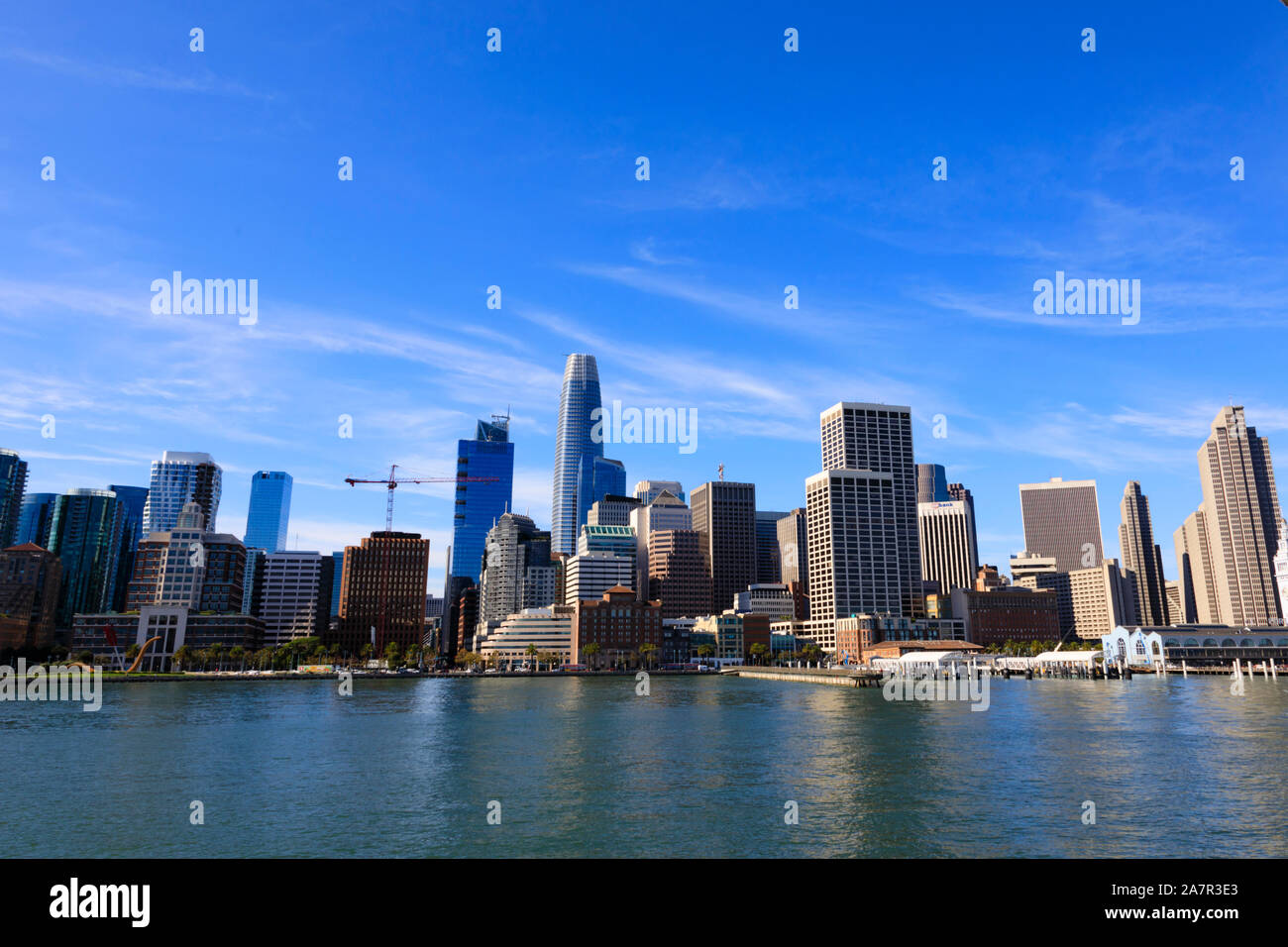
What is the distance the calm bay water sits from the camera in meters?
32.7

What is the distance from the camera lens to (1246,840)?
105 ft

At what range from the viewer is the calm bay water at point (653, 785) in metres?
32.7

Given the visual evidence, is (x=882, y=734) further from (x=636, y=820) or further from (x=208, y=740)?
(x=208, y=740)

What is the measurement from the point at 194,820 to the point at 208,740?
33.6 m

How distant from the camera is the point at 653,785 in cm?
4531
